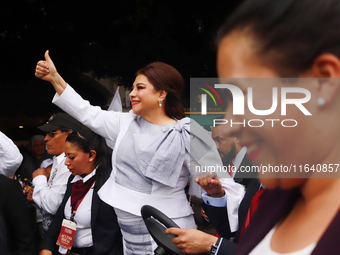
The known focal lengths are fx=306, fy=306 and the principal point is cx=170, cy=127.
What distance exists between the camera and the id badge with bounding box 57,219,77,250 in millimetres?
2552

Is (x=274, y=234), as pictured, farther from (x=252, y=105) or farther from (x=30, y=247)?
(x=30, y=247)

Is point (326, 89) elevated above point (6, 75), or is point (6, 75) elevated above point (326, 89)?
point (326, 89)

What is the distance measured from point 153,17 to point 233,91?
4.69 m

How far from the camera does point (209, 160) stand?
77.9 inches

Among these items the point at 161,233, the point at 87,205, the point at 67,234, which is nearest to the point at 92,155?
the point at 87,205

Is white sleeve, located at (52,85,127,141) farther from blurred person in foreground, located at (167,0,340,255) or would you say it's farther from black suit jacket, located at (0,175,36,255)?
blurred person in foreground, located at (167,0,340,255)

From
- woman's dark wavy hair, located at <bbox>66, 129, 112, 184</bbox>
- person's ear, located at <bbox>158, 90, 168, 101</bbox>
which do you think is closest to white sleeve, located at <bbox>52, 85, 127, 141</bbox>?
person's ear, located at <bbox>158, 90, 168, 101</bbox>

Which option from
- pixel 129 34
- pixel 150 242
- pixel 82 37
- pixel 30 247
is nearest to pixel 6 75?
pixel 82 37

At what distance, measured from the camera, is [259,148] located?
1.76ft

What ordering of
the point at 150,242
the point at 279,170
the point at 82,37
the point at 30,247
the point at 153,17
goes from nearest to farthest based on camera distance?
the point at 279,170, the point at 150,242, the point at 30,247, the point at 153,17, the point at 82,37

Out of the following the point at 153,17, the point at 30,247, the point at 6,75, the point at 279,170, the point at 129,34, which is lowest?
the point at 30,247

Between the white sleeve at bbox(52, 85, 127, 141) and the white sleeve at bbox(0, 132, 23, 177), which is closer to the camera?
the white sleeve at bbox(52, 85, 127, 141)

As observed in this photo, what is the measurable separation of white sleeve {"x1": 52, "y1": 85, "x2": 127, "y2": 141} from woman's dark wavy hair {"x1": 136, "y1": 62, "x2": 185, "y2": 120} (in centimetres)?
38

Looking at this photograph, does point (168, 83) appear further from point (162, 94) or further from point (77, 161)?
point (77, 161)
